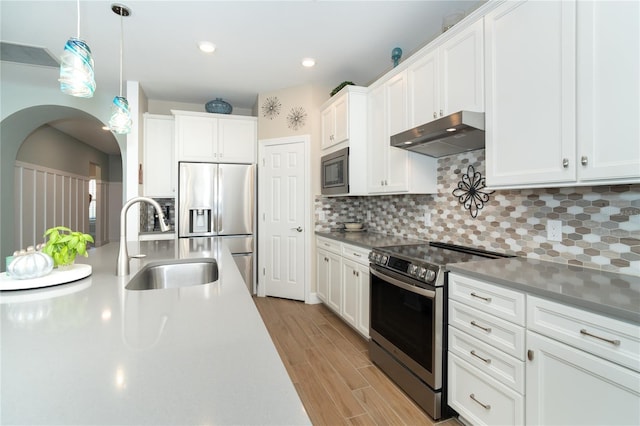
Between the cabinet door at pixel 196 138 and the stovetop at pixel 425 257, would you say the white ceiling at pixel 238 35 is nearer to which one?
the cabinet door at pixel 196 138

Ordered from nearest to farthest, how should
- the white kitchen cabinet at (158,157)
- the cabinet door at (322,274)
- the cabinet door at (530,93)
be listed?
the cabinet door at (530,93) < the cabinet door at (322,274) < the white kitchen cabinet at (158,157)

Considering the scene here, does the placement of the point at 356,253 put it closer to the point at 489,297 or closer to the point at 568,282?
the point at 489,297

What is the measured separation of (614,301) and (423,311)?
0.89 metres

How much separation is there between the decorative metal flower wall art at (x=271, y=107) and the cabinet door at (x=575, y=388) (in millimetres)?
3579

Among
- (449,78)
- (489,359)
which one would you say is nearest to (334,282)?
(489,359)

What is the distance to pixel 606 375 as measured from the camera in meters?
1.04

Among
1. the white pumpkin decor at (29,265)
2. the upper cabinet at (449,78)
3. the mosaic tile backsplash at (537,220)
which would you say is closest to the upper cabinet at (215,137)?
the mosaic tile backsplash at (537,220)

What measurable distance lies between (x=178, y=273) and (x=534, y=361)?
1.84 meters

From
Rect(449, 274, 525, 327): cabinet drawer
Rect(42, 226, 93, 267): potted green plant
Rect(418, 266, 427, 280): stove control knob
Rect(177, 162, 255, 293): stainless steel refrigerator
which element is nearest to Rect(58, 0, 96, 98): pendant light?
Rect(42, 226, 93, 267): potted green plant

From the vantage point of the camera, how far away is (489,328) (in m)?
1.47

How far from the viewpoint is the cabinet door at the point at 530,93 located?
1.37m

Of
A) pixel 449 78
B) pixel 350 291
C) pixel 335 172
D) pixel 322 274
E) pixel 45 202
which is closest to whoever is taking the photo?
pixel 449 78

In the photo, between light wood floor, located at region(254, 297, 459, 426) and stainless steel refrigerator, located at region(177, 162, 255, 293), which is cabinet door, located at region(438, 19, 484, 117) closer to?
light wood floor, located at region(254, 297, 459, 426)

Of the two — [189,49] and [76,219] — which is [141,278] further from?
[76,219]
